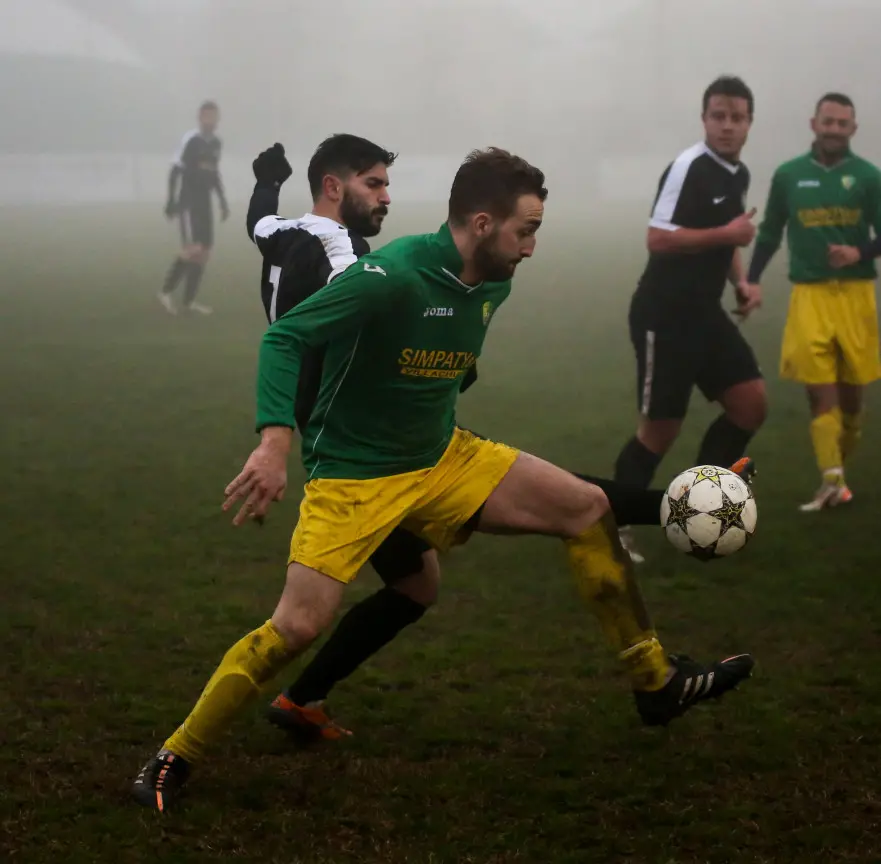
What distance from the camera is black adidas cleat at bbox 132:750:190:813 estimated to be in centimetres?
372

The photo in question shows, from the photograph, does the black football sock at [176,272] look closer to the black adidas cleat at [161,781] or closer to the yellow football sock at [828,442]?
the yellow football sock at [828,442]

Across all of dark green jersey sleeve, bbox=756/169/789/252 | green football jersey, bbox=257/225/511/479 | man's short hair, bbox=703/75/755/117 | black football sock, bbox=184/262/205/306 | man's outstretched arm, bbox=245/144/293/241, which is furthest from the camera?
black football sock, bbox=184/262/205/306

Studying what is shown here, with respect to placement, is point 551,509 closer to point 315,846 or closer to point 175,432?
point 315,846

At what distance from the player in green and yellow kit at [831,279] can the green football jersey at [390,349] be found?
349 centimetres

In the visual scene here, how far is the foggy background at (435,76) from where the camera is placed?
53719mm

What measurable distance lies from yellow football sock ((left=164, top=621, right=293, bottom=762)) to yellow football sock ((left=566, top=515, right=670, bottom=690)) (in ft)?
3.01

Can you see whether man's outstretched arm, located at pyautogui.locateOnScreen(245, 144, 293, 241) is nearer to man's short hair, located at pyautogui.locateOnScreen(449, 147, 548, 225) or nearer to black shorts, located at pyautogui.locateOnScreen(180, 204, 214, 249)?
man's short hair, located at pyautogui.locateOnScreen(449, 147, 548, 225)

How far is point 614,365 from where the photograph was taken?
509 inches

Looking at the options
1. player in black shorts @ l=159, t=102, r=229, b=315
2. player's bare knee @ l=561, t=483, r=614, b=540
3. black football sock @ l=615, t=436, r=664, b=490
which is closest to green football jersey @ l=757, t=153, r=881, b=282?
black football sock @ l=615, t=436, r=664, b=490

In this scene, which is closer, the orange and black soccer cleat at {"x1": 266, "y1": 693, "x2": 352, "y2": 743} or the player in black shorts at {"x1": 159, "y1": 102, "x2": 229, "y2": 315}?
the orange and black soccer cleat at {"x1": 266, "y1": 693, "x2": 352, "y2": 743}

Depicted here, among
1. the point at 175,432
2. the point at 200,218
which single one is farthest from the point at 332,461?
the point at 200,218

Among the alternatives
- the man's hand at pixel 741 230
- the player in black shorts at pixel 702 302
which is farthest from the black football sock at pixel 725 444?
the man's hand at pixel 741 230

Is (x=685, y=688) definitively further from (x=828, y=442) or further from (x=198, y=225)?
(x=198, y=225)

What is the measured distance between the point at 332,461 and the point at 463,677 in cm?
127
